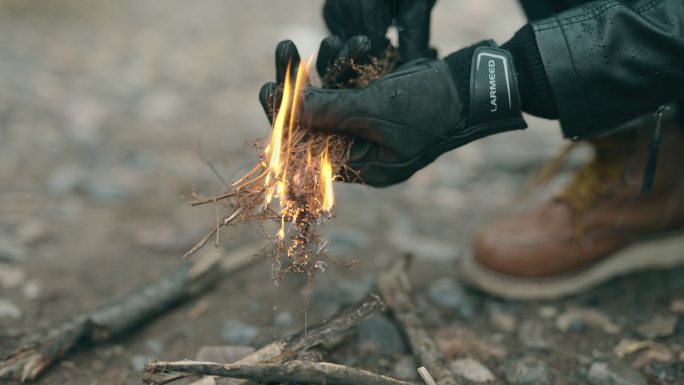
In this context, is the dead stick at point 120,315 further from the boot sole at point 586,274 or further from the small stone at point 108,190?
the boot sole at point 586,274

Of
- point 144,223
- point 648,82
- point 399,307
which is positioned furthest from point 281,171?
point 144,223

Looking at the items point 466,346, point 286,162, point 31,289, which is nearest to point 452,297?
point 466,346

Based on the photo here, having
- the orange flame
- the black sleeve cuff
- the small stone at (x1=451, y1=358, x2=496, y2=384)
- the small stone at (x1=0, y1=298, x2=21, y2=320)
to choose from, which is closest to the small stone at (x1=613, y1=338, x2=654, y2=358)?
the small stone at (x1=451, y1=358, x2=496, y2=384)

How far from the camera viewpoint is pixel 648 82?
1844 mm

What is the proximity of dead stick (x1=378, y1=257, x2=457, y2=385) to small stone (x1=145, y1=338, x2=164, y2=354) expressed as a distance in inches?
35.4

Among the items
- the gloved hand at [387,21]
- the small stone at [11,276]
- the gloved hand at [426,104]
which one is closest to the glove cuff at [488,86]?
the gloved hand at [426,104]

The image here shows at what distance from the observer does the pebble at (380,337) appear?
2133mm

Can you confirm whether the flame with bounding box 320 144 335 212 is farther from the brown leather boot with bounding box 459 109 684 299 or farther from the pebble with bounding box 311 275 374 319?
the brown leather boot with bounding box 459 109 684 299

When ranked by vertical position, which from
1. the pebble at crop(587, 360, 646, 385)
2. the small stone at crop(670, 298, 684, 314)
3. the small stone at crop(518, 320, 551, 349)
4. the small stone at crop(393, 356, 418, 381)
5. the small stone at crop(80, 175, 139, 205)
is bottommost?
the pebble at crop(587, 360, 646, 385)

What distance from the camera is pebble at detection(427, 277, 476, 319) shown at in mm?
2479

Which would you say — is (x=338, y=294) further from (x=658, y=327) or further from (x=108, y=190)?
(x=108, y=190)

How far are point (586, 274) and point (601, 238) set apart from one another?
0.58 feet

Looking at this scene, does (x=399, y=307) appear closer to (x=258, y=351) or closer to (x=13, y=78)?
(x=258, y=351)

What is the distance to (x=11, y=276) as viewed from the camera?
2.54 m
